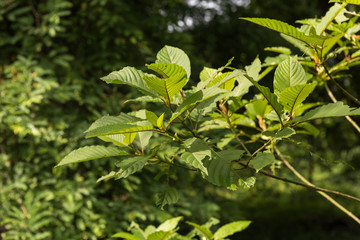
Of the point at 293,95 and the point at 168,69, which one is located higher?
the point at 168,69

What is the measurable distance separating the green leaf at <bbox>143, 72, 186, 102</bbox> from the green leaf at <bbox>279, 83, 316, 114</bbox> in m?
0.23

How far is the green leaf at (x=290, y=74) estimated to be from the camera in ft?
2.75

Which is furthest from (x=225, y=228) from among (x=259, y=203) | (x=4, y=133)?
(x=259, y=203)

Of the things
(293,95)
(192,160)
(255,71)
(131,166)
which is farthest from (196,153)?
(255,71)

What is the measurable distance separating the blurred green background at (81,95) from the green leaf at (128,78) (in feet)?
6.57

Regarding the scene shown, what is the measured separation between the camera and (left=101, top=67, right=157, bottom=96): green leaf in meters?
0.73

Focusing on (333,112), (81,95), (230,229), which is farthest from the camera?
(81,95)

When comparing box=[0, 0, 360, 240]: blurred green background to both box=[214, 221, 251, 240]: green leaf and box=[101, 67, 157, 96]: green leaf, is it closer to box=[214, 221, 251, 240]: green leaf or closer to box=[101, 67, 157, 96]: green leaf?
box=[214, 221, 251, 240]: green leaf

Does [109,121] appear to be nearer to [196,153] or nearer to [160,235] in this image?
[196,153]

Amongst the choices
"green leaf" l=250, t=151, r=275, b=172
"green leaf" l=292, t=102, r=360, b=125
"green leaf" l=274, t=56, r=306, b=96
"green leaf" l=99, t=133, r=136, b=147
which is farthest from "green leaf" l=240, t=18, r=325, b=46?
"green leaf" l=99, t=133, r=136, b=147

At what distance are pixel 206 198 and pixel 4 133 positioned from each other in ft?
6.29

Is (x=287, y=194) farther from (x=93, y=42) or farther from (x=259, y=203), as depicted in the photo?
(x=93, y=42)

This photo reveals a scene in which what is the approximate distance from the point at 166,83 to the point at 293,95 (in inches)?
11.0

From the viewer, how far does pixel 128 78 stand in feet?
2.47
